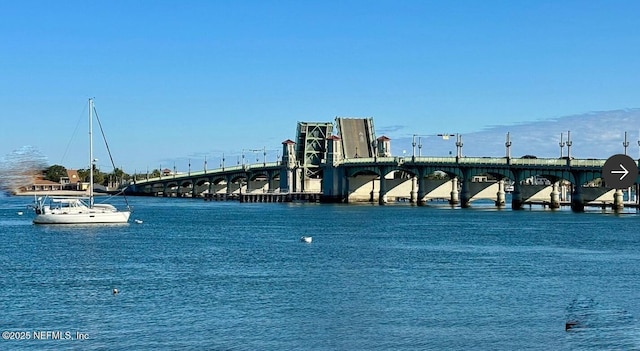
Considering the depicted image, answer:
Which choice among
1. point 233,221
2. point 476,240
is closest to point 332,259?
point 476,240

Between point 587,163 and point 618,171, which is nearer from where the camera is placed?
point 618,171

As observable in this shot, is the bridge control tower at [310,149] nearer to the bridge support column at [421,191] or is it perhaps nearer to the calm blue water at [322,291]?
the bridge support column at [421,191]

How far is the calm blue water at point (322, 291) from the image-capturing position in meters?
28.7

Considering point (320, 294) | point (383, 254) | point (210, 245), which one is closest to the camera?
point (320, 294)

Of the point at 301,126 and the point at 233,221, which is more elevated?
the point at 301,126

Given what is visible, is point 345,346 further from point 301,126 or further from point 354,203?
point 301,126

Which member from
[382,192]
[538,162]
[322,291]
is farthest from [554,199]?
[322,291]

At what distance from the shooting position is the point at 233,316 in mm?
32250

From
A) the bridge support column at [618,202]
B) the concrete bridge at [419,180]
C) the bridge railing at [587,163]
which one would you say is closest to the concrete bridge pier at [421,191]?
the concrete bridge at [419,180]

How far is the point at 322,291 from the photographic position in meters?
38.7

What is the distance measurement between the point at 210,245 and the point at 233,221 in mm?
32906

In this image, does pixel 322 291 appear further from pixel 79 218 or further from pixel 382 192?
pixel 382 192

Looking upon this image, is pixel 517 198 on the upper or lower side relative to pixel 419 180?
lower

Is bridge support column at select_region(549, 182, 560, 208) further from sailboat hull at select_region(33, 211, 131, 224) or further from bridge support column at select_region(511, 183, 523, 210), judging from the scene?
sailboat hull at select_region(33, 211, 131, 224)
